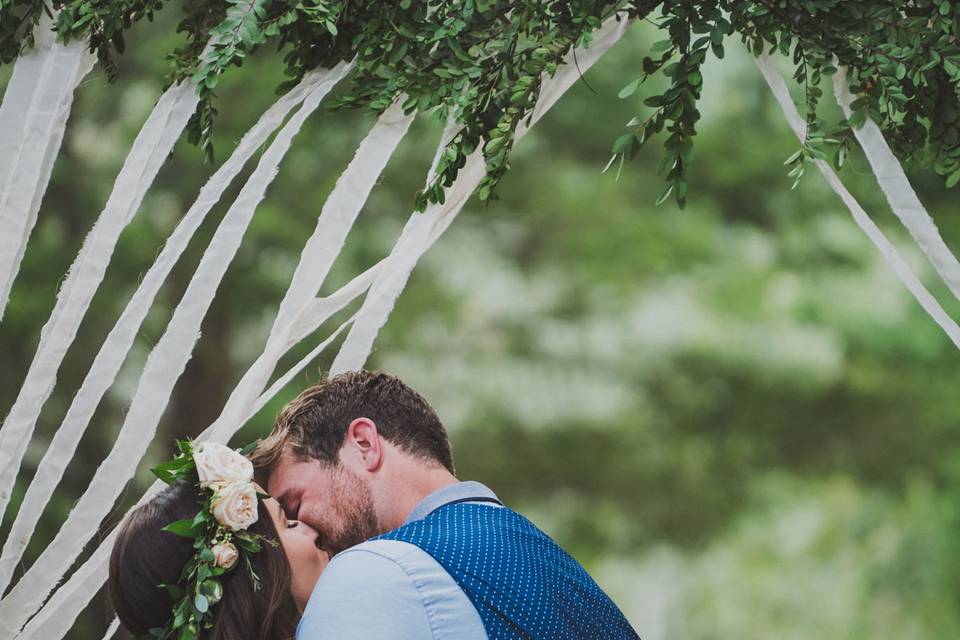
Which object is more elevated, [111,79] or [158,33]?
[111,79]

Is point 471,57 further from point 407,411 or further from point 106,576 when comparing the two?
point 106,576

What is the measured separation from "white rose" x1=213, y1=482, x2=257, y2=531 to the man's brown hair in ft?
0.66

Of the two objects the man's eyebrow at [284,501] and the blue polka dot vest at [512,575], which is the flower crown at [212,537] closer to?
the man's eyebrow at [284,501]

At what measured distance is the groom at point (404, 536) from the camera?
1773 mm

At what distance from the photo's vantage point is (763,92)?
9.45 metres

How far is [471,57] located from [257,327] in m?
6.20

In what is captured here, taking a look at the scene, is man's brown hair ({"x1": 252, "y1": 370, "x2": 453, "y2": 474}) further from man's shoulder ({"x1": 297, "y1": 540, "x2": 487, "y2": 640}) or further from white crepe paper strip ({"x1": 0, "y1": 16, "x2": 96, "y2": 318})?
white crepe paper strip ({"x1": 0, "y1": 16, "x2": 96, "y2": 318})

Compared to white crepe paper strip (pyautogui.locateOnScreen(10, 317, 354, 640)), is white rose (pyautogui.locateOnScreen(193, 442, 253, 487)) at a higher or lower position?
higher

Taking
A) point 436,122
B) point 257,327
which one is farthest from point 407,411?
point 257,327

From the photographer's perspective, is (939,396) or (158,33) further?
(939,396)

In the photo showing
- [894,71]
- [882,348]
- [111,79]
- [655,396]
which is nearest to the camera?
[894,71]

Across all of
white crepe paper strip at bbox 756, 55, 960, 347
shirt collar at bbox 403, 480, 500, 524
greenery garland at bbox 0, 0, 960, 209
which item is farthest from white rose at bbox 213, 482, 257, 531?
white crepe paper strip at bbox 756, 55, 960, 347

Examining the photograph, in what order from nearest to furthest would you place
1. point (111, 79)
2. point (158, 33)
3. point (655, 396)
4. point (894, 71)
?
point (894, 71), point (111, 79), point (158, 33), point (655, 396)

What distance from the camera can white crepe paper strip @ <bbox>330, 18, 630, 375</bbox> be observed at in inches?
93.0
